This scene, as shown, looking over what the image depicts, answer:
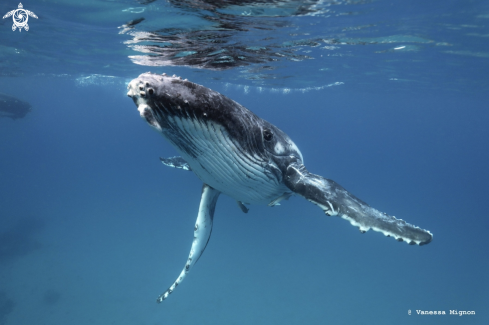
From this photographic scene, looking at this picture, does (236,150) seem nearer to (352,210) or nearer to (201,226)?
(352,210)

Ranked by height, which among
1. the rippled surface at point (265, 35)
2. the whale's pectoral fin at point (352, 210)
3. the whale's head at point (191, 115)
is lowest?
the whale's pectoral fin at point (352, 210)

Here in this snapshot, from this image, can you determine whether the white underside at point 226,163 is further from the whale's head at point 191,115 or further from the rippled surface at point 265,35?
the rippled surface at point 265,35

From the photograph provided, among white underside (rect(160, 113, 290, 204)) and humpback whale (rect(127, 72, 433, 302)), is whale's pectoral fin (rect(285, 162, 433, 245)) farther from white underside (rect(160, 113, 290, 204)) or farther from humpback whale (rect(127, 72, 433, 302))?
white underside (rect(160, 113, 290, 204))

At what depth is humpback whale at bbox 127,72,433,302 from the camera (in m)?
3.01

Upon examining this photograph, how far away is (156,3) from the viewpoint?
390 inches

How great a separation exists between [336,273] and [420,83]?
2116 cm

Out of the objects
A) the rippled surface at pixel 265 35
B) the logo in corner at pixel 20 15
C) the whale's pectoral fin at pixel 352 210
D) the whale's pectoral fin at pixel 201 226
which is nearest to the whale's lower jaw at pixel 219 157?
the whale's pectoral fin at pixel 352 210

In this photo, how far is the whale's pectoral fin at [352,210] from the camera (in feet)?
11.6

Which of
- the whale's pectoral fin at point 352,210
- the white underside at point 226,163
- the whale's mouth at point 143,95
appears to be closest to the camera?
the whale's mouth at point 143,95

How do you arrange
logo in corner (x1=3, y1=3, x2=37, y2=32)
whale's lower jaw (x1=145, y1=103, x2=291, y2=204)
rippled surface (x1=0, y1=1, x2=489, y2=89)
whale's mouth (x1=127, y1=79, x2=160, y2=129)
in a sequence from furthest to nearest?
logo in corner (x1=3, y1=3, x2=37, y2=32), rippled surface (x1=0, y1=1, x2=489, y2=89), whale's lower jaw (x1=145, y1=103, x2=291, y2=204), whale's mouth (x1=127, y1=79, x2=160, y2=129)

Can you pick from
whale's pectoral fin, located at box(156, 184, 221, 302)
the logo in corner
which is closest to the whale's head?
whale's pectoral fin, located at box(156, 184, 221, 302)

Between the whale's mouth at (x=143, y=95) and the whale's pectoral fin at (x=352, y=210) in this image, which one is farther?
the whale's pectoral fin at (x=352, y=210)

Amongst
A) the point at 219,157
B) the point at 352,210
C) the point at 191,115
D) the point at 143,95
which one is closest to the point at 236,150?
the point at 219,157

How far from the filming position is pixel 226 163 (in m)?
4.12
